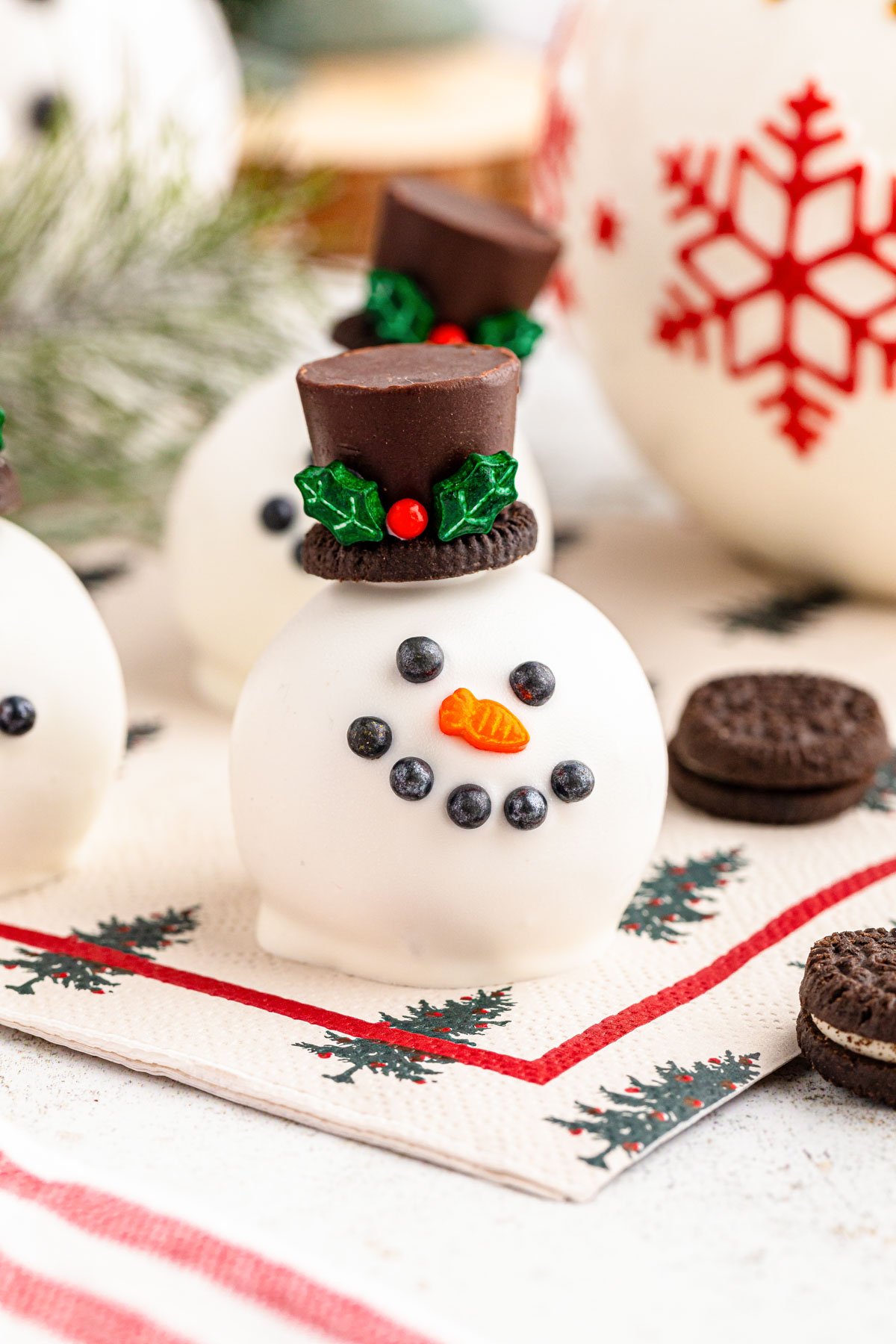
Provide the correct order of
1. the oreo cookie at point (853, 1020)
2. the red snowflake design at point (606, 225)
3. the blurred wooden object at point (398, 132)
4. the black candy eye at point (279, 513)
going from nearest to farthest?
the oreo cookie at point (853, 1020), the black candy eye at point (279, 513), the red snowflake design at point (606, 225), the blurred wooden object at point (398, 132)

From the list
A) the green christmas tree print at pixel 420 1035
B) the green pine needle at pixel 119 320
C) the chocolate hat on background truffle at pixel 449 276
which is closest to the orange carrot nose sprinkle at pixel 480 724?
the green christmas tree print at pixel 420 1035

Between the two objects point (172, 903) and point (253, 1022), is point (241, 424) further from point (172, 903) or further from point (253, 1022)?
point (253, 1022)

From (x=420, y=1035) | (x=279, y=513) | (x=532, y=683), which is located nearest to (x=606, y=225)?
(x=279, y=513)

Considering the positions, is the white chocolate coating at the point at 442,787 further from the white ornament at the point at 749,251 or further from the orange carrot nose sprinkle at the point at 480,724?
the white ornament at the point at 749,251

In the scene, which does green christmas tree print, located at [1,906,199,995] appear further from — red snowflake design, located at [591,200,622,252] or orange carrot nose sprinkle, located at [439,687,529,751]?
red snowflake design, located at [591,200,622,252]

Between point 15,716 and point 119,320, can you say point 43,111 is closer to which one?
point 119,320
